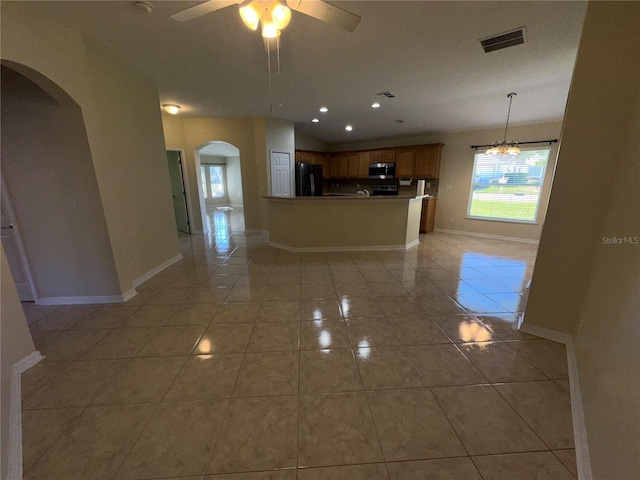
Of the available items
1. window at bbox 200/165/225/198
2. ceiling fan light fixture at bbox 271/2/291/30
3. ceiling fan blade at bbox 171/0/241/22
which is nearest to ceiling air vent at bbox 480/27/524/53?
ceiling fan light fixture at bbox 271/2/291/30

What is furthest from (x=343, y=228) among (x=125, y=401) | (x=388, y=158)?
(x=125, y=401)

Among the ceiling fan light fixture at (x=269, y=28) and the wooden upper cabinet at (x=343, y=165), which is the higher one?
the ceiling fan light fixture at (x=269, y=28)

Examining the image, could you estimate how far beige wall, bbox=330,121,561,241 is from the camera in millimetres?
5227

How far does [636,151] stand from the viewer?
139cm

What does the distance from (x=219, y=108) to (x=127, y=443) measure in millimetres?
5194

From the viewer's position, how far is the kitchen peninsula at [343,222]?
4497mm

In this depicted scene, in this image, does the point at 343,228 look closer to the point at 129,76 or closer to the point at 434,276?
the point at 434,276

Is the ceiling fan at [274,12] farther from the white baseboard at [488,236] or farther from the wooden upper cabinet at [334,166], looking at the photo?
the wooden upper cabinet at [334,166]

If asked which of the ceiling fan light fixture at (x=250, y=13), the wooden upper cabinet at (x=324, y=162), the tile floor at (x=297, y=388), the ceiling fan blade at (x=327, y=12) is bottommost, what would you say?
the tile floor at (x=297, y=388)

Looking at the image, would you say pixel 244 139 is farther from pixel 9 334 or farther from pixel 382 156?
pixel 9 334

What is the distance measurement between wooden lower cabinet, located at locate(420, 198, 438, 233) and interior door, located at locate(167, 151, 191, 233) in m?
5.96

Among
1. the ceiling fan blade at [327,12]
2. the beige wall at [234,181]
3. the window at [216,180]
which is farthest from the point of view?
the beige wall at [234,181]

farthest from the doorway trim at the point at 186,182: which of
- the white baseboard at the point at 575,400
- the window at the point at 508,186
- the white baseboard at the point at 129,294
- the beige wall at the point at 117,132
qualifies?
the window at the point at 508,186

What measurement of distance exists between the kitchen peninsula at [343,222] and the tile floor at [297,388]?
1764 millimetres
